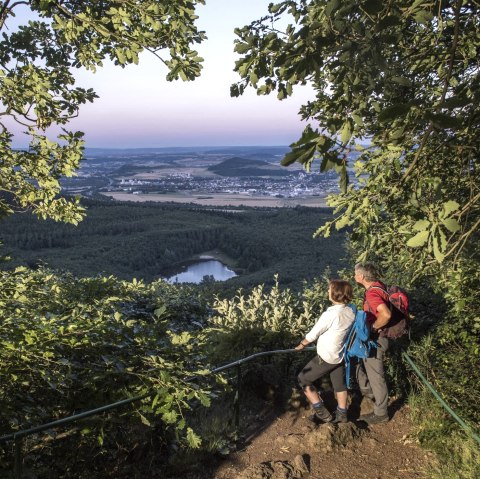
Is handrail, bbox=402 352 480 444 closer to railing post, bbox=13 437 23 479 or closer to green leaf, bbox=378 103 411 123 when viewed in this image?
green leaf, bbox=378 103 411 123

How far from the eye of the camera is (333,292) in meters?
4.54

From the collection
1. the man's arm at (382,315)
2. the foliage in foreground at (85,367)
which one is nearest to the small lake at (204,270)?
the man's arm at (382,315)

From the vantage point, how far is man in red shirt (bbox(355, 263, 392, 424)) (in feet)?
15.2

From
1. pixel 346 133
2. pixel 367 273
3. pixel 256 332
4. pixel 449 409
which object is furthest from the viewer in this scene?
pixel 256 332

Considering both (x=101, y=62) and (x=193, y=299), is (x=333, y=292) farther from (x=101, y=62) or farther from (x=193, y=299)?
(x=193, y=299)

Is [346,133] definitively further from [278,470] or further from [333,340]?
[278,470]

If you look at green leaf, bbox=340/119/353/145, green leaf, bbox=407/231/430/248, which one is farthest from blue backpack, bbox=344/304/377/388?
green leaf, bbox=340/119/353/145

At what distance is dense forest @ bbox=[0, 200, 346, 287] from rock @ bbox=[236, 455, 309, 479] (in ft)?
173

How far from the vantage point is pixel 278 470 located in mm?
4195

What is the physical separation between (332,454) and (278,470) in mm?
747

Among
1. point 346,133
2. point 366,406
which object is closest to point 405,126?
point 346,133

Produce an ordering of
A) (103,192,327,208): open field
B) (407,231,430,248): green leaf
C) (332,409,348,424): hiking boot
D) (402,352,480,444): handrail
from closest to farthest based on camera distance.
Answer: (407,231,430,248): green leaf → (402,352,480,444): handrail → (332,409,348,424): hiking boot → (103,192,327,208): open field

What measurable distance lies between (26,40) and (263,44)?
4.24 m

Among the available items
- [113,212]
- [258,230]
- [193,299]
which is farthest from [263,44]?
[113,212]
